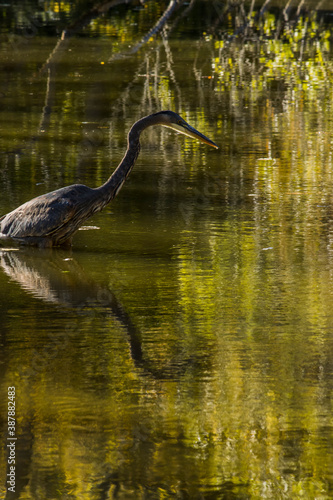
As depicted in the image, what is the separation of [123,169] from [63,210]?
70 cm

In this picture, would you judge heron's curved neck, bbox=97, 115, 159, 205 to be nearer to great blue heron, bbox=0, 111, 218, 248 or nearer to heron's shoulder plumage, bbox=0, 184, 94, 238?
great blue heron, bbox=0, 111, 218, 248

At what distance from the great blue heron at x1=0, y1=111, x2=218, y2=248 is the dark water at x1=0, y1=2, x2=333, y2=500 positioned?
0.60 feet

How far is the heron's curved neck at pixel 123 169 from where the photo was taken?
834cm

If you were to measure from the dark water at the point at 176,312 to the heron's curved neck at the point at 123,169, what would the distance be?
1.47 feet

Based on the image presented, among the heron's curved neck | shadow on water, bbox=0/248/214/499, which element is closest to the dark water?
shadow on water, bbox=0/248/214/499

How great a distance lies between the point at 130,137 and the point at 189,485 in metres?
4.62

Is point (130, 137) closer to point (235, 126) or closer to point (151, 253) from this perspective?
point (151, 253)

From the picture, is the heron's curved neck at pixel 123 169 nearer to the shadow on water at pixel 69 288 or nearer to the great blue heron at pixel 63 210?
the great blue heron at pixel 63 210

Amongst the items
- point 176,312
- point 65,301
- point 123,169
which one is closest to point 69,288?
point 65,301

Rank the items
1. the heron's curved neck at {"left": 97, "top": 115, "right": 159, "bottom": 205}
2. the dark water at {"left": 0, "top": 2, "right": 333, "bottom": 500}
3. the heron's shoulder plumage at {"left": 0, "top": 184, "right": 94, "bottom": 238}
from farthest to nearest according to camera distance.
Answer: the heron's curved neck at {"left": 97, "top": 115, "right": 159, "bottom": 205}, the heron's shoulder plumage at {"left": 0, "top": 184, "right": 94, "bottom": 238}, the dark water at {"left": 0, "top": 2, "right": 333, "bottom": 500}

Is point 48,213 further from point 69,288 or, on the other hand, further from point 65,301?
point 65,301

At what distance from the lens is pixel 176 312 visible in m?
6.72

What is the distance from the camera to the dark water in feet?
15.3

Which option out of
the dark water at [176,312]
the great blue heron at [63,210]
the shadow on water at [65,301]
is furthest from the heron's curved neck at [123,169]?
the shadow on water at [65,301]
